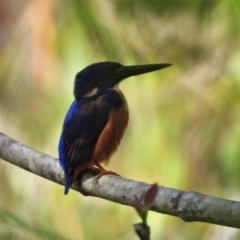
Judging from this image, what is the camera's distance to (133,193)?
118 cm

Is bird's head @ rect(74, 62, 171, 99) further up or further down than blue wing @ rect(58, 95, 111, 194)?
further up

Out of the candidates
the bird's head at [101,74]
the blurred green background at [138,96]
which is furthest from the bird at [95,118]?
the blurred green background at [138,96]

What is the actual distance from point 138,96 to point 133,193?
2.73 ft

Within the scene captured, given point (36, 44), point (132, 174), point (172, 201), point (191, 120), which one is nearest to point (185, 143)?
point (191, 120)

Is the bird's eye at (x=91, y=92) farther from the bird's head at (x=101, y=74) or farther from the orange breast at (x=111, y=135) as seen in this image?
the orange breast at (x=111, y=135)

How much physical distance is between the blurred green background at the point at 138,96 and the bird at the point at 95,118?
0.14 m

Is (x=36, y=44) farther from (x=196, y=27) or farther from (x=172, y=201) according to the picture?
(x=172, y=201)

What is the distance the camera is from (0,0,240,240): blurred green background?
1912mm

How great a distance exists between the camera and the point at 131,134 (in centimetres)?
199

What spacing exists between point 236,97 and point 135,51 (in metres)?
0.36

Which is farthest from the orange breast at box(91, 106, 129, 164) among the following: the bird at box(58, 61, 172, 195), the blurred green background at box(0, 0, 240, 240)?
the blurred green background at box(0, 0, 240, 240)

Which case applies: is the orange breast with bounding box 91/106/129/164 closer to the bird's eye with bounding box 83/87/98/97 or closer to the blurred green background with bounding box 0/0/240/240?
the bird's eye with bounding box 83/87/98/97

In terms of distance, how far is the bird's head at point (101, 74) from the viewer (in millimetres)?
1788

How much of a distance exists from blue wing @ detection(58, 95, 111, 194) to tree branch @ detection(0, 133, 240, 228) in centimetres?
5
